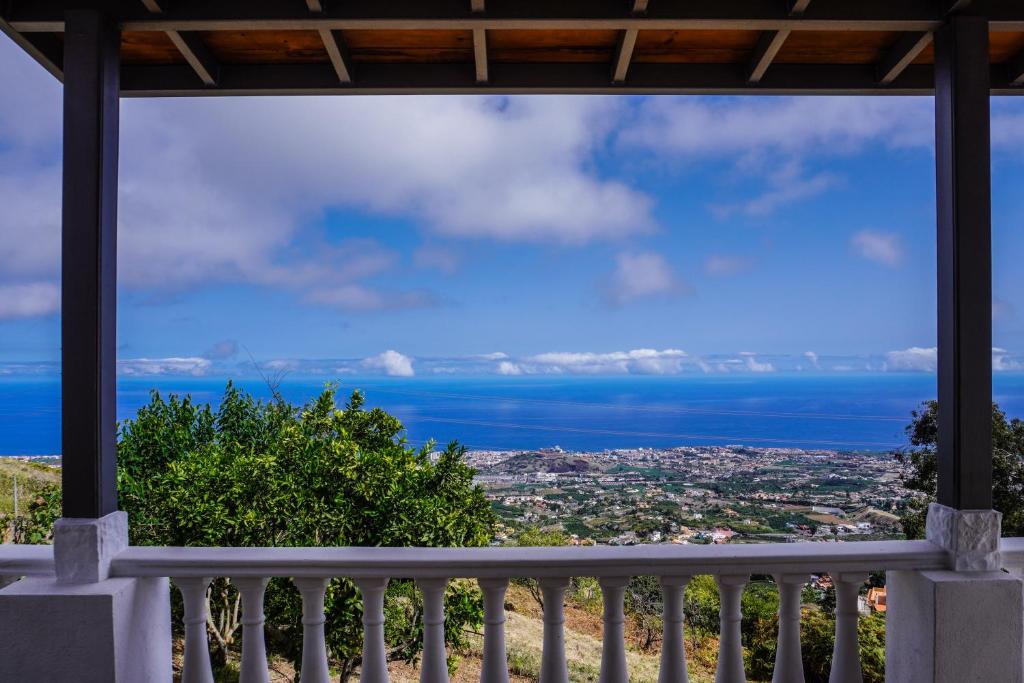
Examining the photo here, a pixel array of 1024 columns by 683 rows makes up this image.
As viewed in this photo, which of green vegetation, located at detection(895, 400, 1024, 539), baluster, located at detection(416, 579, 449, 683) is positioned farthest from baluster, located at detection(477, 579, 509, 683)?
green vegetation, located at detection(895, 400, 1024, 539)

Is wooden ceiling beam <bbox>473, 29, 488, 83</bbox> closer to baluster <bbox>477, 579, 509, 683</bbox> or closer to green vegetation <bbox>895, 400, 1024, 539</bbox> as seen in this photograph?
baluster <bbox>477, 579, 509, 683</bbox>

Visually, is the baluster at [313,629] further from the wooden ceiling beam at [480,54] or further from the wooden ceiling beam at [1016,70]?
the wooden ceiling beam at [1016,70]

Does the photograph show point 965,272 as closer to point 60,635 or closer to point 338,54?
point 338,54

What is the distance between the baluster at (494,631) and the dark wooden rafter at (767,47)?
1.62 m

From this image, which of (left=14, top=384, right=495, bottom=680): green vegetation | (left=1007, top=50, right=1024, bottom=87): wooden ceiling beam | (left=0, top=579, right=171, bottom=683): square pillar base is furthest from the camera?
(left=14, top=384, right=495, bottom=680): green vegetation

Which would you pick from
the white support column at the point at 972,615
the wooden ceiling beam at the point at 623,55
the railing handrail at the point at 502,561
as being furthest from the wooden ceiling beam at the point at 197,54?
the white support column at the point at 972,615

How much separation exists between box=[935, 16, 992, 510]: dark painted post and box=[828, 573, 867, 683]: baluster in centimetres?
33

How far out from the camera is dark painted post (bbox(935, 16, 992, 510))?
4.93 ft

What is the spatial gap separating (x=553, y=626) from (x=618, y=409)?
718 centimetres

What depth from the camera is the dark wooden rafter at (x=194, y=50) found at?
1561mm

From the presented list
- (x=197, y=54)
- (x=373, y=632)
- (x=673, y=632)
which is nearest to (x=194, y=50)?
(x=197, y=54)

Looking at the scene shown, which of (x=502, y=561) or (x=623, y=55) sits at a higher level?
(x=623, y=55)

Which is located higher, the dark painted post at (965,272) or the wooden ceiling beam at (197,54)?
the wooden ceiling beam at (197,54)

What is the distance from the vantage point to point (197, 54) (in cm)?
173
